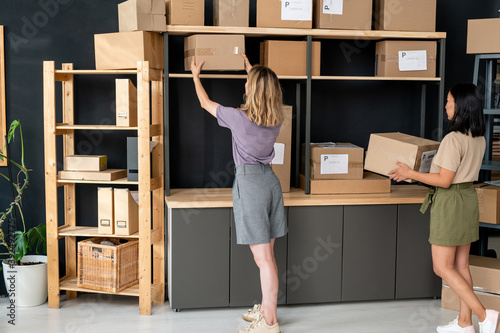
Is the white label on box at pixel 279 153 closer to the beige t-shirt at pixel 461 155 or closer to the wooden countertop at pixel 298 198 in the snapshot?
the wooden countertop at pixel 298 198

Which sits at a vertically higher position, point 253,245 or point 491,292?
point 253,245

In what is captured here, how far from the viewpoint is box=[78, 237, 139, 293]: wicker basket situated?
3.80 meters

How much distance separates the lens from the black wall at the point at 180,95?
13.2 feet

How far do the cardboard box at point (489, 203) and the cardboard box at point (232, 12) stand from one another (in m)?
2.08

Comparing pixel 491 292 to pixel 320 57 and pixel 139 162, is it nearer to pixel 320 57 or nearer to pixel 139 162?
pixel 320 57

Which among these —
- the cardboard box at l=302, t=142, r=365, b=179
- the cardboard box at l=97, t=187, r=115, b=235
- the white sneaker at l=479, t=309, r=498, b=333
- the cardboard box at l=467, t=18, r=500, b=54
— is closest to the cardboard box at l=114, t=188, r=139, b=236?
the cardboard box at l=97, t=187, r=115, b=235

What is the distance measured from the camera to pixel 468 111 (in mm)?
3043

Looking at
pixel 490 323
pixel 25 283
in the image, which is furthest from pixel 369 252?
pixel 25 283

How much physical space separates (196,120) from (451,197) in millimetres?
2000

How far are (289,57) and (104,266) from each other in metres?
2.00

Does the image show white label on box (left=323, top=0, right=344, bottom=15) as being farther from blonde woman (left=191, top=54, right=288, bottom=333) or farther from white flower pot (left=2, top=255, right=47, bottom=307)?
white flower pot (left=2, top=255, right=47, bottom=307)

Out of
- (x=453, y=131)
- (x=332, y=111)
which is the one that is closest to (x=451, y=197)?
(x=453, y=131)

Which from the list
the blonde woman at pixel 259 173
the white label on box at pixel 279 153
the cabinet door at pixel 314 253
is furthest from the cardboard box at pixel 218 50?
the cabinet door at pixel 314 253

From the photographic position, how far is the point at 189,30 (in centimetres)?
373
